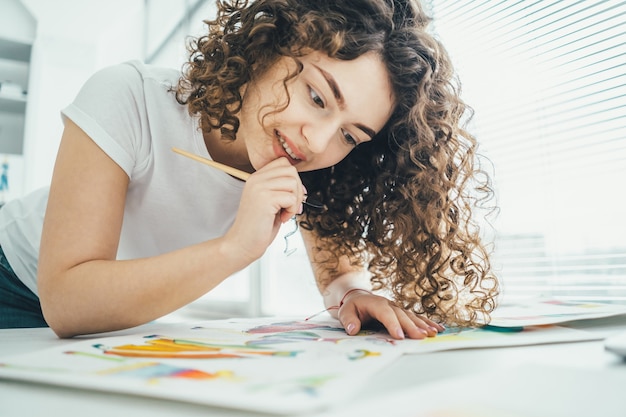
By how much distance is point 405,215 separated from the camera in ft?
3.02

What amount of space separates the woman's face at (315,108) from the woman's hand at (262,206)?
86 millimetres

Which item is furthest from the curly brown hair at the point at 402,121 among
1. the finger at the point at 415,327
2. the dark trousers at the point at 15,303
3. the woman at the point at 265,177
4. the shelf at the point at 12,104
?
the shelf at the point at 12,104

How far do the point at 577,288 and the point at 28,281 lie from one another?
50.7 inches

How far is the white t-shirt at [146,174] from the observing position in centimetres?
73

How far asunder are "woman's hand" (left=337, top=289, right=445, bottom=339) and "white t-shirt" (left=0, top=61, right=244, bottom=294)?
0.37 m

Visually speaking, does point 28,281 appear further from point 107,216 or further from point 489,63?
point 489,63

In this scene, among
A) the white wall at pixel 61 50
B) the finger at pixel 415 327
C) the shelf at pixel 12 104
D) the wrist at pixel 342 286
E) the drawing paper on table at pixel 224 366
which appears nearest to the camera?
the drawing paper on table at pixel 224 366

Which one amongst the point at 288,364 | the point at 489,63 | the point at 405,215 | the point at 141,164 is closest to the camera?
the point at 288,364

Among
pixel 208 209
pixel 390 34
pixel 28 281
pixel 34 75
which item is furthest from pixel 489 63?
pixel 34 75

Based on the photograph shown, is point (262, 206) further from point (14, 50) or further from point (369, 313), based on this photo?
point (14, 50)

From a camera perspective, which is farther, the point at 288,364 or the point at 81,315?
the point at 81,315

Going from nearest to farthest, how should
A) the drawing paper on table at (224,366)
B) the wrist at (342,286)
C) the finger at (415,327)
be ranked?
the drawing paper on table at (224,366), the finger at (415,327), the wrist at (342,286)

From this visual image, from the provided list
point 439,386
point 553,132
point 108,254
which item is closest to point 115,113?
point 108,254

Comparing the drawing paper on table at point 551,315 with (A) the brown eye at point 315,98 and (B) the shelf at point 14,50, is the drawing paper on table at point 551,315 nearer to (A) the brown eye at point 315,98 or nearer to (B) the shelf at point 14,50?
(A) the brown eye at point 315,98
